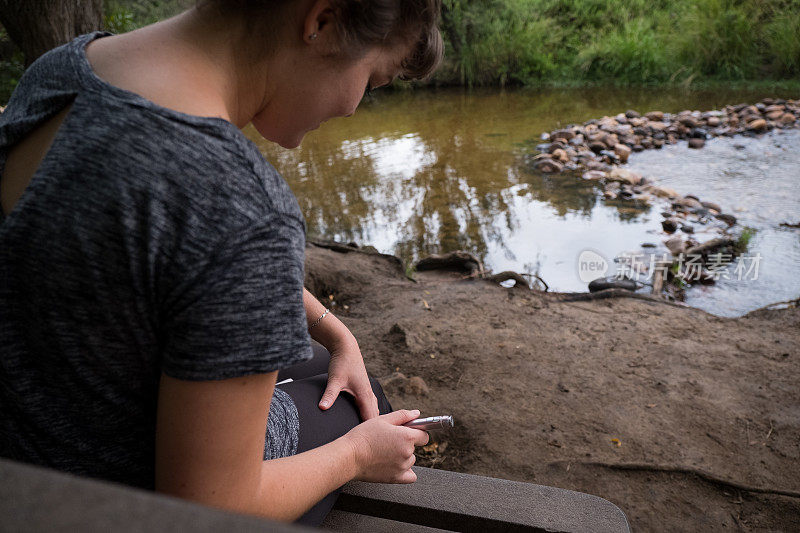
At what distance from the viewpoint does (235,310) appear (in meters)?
0.65

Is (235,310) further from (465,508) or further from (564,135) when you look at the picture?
(564,135)

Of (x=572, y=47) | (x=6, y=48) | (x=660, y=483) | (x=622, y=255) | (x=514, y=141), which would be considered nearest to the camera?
(x=660, y=483)

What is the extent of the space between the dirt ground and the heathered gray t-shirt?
57.3 inches

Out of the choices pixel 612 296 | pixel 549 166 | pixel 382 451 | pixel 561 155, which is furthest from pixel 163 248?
pixel 561 155

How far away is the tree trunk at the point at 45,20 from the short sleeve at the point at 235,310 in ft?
11.4

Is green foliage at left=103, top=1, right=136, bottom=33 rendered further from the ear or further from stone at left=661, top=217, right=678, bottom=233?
the ear

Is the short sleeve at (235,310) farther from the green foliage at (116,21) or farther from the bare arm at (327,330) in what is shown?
the green foliage at (116,21)

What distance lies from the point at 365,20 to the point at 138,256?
0.45 m

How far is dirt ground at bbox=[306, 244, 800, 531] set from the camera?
1.89m

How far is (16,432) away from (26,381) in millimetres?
99

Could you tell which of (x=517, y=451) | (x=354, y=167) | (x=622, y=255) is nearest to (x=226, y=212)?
(x=517, y=451)

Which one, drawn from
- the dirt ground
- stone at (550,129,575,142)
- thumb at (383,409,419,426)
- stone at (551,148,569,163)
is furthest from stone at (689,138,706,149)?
thumb at (383,409,419,426)

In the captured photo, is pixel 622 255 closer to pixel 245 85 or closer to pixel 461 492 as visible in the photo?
pixel 461 492

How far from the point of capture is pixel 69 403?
74 cm
